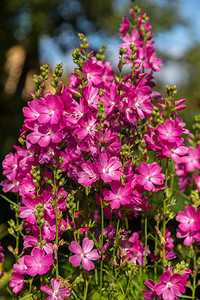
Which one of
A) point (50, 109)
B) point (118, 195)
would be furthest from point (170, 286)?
point (50, 109)

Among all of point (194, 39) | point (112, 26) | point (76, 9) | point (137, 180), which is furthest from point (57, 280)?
point (194, 39)

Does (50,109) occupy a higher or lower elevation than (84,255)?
higher

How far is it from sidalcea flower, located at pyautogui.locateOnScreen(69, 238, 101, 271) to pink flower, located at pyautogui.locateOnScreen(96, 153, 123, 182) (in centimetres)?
32

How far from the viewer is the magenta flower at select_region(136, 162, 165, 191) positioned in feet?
4.50

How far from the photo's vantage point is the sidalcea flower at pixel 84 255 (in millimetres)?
1414

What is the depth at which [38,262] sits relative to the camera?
1.36 meters

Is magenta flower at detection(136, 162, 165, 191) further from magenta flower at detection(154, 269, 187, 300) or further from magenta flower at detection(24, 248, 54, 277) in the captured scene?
magenta flower at detection(24, 248, 54, 277)

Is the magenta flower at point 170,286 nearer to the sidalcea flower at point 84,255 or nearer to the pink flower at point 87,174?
the sidalcea flower at point 84,255

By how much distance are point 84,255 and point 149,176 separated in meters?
0.42

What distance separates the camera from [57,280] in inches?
53.5

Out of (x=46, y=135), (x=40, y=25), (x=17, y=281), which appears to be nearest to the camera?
(x=46, y=135)

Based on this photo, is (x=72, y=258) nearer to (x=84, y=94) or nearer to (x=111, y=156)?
(x=111, y=156)

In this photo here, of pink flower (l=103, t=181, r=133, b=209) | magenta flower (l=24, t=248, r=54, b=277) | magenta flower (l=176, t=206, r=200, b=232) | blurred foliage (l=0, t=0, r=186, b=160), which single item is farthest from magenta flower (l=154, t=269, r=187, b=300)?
blurred foliage (l=0, t=0, r=186, b=160)

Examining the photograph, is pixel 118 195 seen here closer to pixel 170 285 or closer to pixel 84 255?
pixel 84 255
